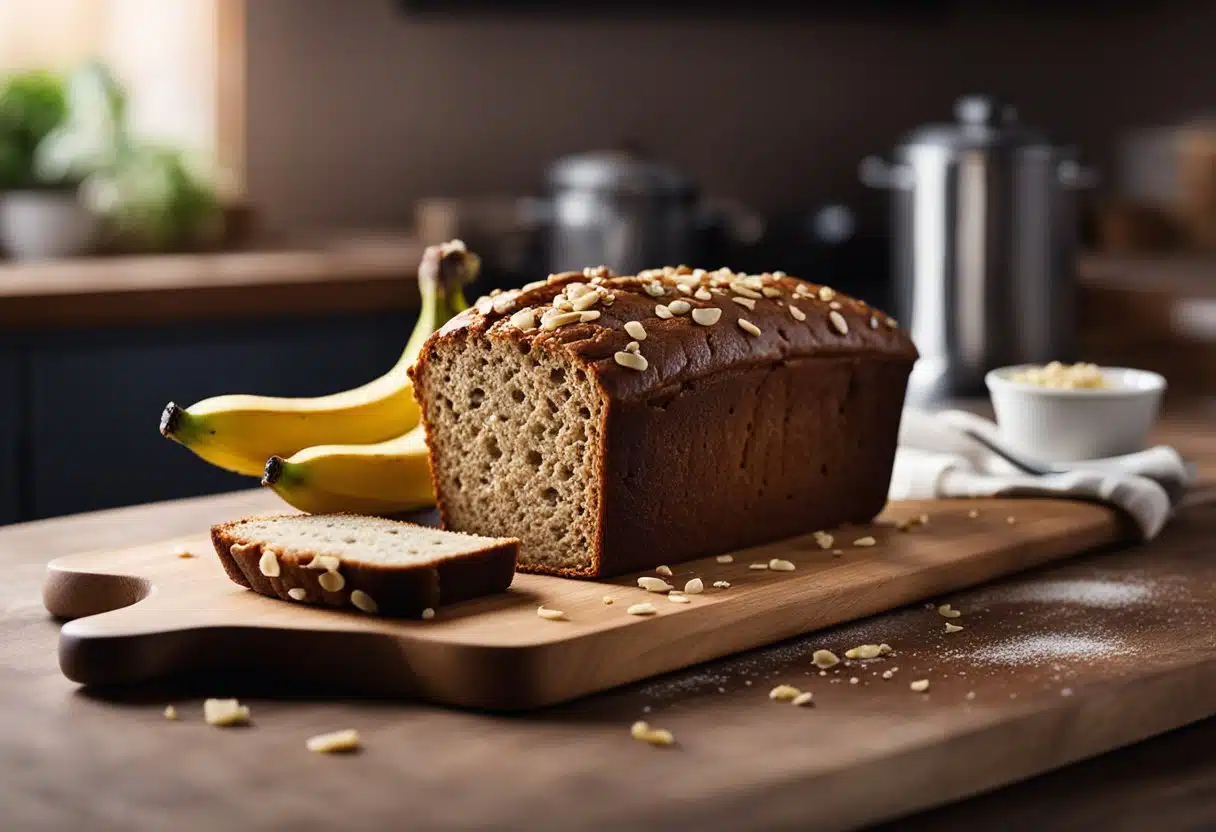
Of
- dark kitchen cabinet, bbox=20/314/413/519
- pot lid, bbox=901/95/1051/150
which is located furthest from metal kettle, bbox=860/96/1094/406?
dark kitchen cabinet, bbox=20/314/413/519

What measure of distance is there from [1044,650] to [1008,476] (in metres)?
0.53

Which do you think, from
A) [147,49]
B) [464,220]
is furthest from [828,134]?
[147,49]

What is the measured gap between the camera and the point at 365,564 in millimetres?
1152

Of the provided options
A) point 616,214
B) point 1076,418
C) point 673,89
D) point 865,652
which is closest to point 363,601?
point 865,652

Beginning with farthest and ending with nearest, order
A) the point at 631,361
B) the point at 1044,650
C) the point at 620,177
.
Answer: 1. the point at 620,177
2. the point at 631,361
3. the point at 1044,650

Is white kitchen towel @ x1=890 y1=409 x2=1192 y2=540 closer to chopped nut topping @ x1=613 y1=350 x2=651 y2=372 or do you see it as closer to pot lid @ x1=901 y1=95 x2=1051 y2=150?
chopped nut topping @ x1=613 y1=350 x2=651 y2=372

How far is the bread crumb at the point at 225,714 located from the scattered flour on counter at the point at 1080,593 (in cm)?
65

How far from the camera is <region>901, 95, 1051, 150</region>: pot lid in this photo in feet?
8.20

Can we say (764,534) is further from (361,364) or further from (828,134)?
(828,134)

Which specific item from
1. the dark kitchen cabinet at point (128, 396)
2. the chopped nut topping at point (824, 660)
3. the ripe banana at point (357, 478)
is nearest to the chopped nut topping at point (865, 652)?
the chopped nut topping at point (824, 660)

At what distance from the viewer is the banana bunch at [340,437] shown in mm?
1395

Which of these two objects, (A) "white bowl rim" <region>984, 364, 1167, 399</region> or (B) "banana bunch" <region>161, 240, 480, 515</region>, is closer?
(B) "banana bunch" <region>161, 240, 480, 515</region>

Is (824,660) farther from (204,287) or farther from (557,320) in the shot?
(204,287)

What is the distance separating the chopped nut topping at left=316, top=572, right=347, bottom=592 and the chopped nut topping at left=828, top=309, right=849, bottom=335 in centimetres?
61
